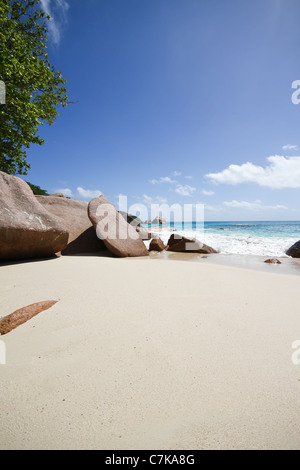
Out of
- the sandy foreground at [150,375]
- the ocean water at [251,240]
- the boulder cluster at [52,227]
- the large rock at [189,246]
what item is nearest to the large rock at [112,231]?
the boulder cluster at [52,227]

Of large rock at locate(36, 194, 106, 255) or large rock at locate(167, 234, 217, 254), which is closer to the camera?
large rock at locate(36, 194, 106, 255)

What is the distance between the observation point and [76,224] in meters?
6.69

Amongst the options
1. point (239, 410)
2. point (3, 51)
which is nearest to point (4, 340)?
point (239, 410)

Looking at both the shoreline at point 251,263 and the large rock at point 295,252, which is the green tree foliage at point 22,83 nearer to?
the shoreline at point 251,263

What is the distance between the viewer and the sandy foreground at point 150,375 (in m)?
0.84

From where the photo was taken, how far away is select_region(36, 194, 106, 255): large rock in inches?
237

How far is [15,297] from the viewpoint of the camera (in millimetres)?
2143

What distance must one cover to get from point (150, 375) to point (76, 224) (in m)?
6.19

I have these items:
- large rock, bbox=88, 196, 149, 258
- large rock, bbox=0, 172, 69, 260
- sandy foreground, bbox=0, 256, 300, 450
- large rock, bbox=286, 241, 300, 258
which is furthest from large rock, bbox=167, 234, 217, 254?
sandy foreground, bbox=0, 256, 300, 450

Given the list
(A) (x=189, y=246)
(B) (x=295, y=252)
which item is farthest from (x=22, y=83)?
(B) (x=295, y=252)

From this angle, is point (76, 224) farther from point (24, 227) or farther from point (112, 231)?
point (24, 227)

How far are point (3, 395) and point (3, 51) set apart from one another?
7607mm

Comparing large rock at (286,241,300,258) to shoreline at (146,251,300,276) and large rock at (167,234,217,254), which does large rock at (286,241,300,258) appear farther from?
large rock at (167,234,217,254)
